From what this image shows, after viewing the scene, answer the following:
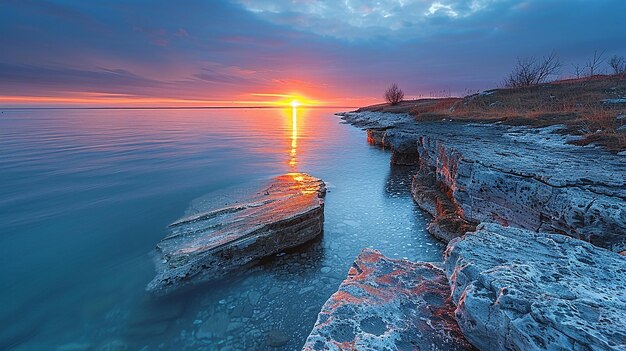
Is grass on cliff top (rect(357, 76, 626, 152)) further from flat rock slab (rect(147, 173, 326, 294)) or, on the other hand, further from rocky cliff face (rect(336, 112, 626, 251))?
flat rock slab (rect(147, 173, 326, 294))

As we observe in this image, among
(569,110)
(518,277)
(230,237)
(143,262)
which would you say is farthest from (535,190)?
(569,110)

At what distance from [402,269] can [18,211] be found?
1282cm

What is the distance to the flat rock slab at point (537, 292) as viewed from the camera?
2.16 metres

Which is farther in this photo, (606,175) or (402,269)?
(606,175)

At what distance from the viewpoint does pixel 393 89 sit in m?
80.1

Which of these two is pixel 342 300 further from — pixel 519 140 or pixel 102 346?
pixel 519 140

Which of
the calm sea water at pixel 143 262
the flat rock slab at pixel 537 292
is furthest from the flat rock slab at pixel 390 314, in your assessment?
the calm sea water at pixel 143 262

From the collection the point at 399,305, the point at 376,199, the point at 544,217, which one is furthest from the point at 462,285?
the point at 376,199

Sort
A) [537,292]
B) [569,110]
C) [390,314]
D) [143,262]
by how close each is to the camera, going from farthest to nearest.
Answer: [569,110]
[143,262]
[390,314]
[537,292]

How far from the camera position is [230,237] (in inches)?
278

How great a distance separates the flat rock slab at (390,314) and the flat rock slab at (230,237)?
3.21 meters

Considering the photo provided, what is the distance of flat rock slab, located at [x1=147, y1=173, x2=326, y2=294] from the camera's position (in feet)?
20.3

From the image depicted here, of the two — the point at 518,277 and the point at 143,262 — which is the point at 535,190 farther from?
the point at 143,262

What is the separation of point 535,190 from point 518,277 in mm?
3491
